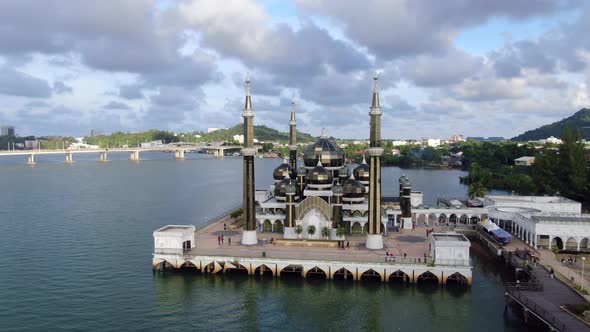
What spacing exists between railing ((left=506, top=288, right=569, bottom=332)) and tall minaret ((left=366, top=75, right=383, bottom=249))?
1134cm

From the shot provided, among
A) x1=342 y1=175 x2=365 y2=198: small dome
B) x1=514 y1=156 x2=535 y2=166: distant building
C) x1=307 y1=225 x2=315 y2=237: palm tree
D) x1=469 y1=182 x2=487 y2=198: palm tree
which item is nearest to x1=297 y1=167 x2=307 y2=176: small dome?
x1=342 y1=175 x2=365 y2=198: small dome

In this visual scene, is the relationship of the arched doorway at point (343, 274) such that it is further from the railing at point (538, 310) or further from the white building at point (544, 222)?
the white building at point (544, 222)

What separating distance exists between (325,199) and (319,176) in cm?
229

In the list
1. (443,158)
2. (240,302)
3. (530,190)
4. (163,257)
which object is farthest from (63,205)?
(443,158)

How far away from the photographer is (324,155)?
164ft

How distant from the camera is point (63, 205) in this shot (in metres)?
70.2

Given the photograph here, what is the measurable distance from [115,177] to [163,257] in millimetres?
83025

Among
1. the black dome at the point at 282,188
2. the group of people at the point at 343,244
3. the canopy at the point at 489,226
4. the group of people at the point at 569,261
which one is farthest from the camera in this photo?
the black dome at the point at 282,188

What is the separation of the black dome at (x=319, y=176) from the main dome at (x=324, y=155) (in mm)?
2647

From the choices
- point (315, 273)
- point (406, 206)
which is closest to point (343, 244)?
point (315, 273)

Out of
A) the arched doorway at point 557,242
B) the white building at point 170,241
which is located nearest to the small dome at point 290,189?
the white building at point 170,241

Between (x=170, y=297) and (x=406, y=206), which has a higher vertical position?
(x=406, y=206)

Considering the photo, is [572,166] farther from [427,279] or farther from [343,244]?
[343,244]

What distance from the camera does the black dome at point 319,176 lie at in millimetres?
46375
